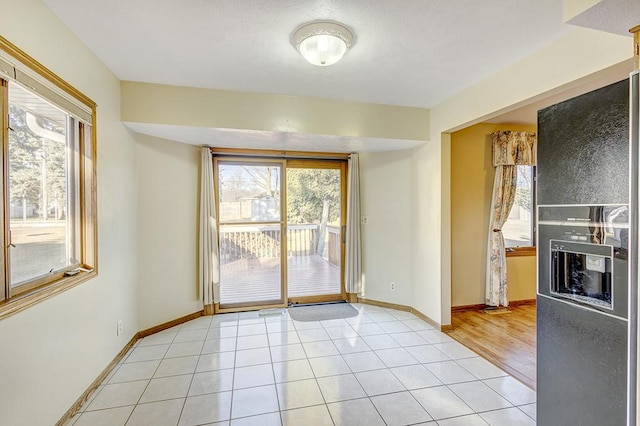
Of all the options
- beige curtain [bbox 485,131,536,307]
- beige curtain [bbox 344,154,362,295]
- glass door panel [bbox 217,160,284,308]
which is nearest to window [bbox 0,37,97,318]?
glass door panel [bbox 217,160,284,308]

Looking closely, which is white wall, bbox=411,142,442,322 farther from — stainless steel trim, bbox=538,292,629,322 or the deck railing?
stainless steel trim, bbox=538,292,629,322

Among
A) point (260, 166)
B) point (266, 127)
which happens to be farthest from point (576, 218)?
point (260, 166)

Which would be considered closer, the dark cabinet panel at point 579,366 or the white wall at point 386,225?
the dark cabinet panel at point 579,366

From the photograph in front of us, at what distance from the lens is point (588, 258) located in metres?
1.40

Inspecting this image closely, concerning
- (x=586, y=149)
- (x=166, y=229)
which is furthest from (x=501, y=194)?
(x=166, y=229)

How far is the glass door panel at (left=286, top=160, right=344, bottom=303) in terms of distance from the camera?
4.38m

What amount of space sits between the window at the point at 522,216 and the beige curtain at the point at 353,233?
7.24 feet

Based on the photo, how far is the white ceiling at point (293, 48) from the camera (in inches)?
69.1

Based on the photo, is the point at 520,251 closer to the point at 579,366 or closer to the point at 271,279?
the point at 579,366

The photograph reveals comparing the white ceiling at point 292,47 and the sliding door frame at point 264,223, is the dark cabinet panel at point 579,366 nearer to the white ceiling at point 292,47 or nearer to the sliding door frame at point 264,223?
the white ceiling at point 292,47

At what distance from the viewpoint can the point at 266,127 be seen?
3104 mm

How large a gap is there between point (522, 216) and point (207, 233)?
4.61 meters

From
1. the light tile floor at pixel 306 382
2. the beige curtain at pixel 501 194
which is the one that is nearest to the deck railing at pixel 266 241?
the light tile floor at pixel 306 382

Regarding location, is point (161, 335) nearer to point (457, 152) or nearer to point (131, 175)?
point (131, 175)
